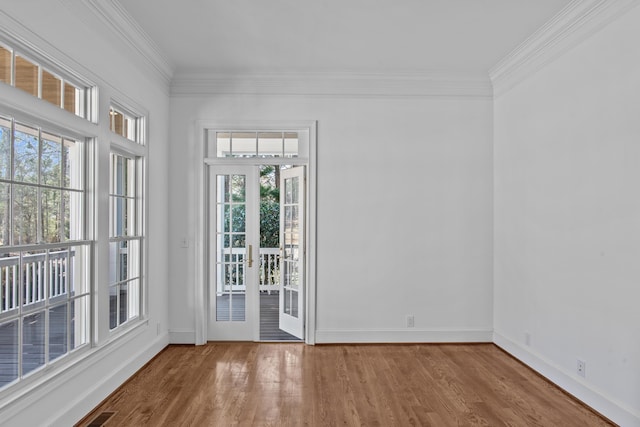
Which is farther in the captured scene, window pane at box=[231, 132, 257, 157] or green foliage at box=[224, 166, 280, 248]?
green foliage at box=[224, 166, 280, 248]

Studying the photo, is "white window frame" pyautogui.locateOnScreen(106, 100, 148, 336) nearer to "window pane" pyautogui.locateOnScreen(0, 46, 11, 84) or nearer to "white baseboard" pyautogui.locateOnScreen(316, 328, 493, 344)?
"window pane" pyautogui.locateOnScreen(0, 46, 11, 84)

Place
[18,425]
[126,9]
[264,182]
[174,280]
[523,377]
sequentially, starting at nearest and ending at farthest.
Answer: [18,425], [126,9], [523,377], [174,280], [264,182]

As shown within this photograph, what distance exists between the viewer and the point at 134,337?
358cm

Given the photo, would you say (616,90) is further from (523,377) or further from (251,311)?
(251,311)

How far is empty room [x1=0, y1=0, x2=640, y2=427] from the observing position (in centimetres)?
263

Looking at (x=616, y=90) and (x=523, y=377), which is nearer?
(x=616, y=90)

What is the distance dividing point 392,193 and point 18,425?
12.2ft

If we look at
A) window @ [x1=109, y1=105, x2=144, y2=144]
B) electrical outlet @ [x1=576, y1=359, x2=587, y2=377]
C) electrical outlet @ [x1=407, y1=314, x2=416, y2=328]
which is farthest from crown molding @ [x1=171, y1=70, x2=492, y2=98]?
electrical outlet @ [x1=576, y1=359, x2=587, y2=377]

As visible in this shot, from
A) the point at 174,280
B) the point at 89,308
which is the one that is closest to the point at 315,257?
the point at 174,280

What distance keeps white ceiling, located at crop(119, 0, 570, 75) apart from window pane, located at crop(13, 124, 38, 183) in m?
1.36

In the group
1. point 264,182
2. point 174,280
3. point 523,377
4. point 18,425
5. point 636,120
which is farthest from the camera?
A: point 264,182

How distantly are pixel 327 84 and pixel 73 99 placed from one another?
2.58 m

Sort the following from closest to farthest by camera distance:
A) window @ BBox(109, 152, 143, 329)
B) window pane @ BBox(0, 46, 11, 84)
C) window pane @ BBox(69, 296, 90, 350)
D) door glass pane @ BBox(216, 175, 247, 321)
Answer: window pane @ BBox(0, 46, 11, 84), window pane @ BBox(69, 296, 90, 350), window @ BBox(109, 152, 143, 329), door glass pane @ BBox(216, 175, 247, 321)

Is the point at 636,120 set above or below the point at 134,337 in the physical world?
above
